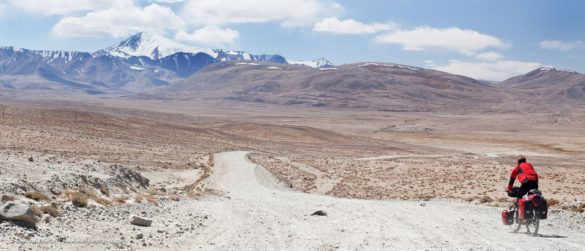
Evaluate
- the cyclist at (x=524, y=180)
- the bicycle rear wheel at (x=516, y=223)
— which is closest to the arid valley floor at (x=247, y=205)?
the bicycle rear wheel at (x=516, y=223)

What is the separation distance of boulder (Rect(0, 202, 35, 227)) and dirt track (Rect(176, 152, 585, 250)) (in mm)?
3565

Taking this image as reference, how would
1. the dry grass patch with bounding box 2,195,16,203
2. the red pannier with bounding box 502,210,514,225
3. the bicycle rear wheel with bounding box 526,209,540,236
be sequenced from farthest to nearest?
the red pannier with bounding box 502,210,514,225
the bicycle rear wheel with bounding box 526,209,540,236
the dry grass patch with bounding box 2,195,16,203

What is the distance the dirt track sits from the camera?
1410 cm

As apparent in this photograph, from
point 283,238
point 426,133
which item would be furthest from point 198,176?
point 426,133

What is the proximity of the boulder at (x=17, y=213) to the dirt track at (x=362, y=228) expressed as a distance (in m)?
3.57

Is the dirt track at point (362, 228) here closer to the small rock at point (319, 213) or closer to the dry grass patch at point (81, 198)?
the small rock at point (319, 213)

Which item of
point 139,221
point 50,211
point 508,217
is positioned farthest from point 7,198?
point 508,217

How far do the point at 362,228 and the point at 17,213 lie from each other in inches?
371

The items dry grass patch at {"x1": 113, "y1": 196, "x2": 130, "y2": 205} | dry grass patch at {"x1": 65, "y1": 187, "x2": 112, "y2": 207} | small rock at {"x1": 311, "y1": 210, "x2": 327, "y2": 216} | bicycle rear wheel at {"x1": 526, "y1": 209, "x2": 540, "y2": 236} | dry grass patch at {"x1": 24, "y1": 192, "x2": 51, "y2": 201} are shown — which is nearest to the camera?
bicycle rear wheel at {"x1": 526, "y1": 209, "x2": 540, "y2": 236}

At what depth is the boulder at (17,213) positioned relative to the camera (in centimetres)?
1259

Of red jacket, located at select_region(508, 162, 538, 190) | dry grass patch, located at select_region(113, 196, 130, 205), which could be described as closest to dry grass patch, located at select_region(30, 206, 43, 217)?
dry grass patch, located at select_region(113, 196, 130, 205)

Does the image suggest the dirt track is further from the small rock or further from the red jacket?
the red jacket

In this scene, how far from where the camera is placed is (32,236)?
12227 mm

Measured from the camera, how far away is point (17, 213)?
12.7m
